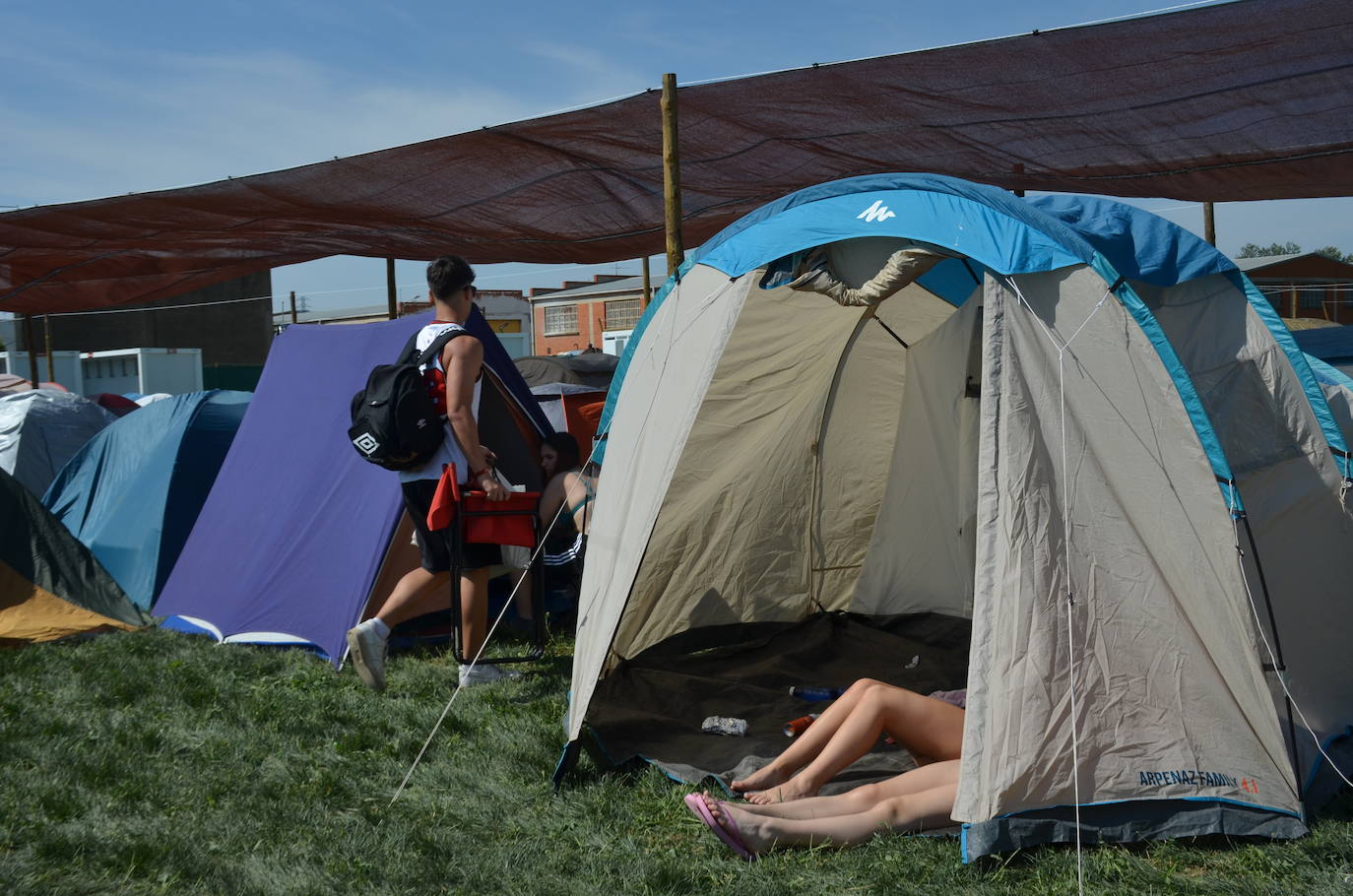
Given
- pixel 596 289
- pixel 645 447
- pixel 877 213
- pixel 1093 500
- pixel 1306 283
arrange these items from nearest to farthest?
1. pixel 1093 500
2. pixel 877 213
3. pixel 645 447
4. pixel 1306 283
5. pixel 596 289

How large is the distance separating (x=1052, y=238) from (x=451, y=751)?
243 cm

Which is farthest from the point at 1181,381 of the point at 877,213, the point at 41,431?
the point at 41,431

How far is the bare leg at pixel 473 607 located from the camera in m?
4.56

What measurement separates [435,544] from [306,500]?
46.1 inches

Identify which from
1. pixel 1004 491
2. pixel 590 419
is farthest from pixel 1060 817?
pixel 590 419

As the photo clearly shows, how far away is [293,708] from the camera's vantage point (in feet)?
14.3

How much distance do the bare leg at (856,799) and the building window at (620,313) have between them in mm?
39292

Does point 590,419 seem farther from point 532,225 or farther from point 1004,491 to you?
point 1004,491

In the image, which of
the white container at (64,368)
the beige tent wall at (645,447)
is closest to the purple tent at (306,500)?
the beige tent wall at (645,447)

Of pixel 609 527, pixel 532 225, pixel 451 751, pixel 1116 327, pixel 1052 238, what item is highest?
pixel 532 225

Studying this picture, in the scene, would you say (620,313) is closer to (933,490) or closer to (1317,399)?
(933,490)

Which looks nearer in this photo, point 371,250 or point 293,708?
point 293,708

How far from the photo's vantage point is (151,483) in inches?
261

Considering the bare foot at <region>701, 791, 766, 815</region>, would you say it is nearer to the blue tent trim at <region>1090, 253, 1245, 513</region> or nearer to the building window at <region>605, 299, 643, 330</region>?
the blue tent trim at <region>1090, 253, 1245, 513</region>
